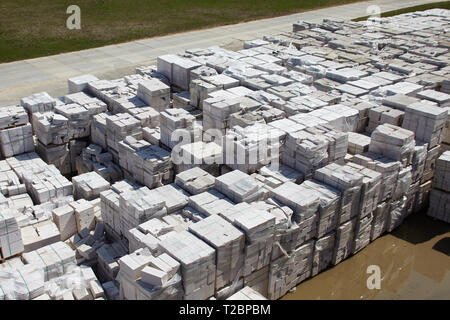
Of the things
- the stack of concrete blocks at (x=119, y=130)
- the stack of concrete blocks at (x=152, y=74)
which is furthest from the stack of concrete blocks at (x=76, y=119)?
the stack of concrete blocks at (x=152, y=74)

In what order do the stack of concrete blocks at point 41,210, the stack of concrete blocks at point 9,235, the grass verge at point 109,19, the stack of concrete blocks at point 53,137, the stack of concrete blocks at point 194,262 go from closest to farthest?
1. the stack of concrete blocks at point 194,262
2. the stack of concrete blocks at point 9,235
3. the stack of concrete blocks at point 41,210
4. the stack of concrete blocks at point 53,137
5. the grass verge at point 109,19

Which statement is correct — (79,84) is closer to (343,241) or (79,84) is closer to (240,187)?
(240,187)

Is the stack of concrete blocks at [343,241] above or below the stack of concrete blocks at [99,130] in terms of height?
below

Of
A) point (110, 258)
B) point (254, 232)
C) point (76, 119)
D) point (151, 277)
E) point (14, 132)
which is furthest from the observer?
point (76, 119)

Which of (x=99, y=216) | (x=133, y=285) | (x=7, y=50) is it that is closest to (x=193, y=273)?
(x=133, y=285)

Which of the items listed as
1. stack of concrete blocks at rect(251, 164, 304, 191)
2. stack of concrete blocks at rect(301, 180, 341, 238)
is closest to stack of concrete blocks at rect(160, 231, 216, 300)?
stack of concrete blocks at rect(251, 164, 304, 191)

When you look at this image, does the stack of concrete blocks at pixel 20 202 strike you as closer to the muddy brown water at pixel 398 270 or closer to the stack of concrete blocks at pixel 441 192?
the muddy brown water at pixel 398 270

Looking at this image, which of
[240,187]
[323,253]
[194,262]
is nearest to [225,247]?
[194,262]
